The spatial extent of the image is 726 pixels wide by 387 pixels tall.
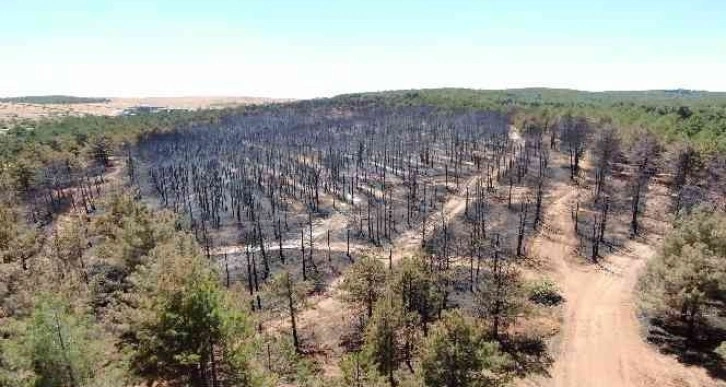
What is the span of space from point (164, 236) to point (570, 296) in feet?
169

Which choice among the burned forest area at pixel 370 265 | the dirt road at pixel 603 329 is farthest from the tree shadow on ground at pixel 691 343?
the dirt road at pixel 603 329

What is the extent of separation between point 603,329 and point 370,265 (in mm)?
27847

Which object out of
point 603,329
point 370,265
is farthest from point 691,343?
point 370,265

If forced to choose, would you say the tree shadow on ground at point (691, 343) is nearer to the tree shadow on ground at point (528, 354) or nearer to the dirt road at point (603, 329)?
the dirt road at point (603, 329)

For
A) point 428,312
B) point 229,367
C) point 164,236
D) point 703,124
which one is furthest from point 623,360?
point 703,124

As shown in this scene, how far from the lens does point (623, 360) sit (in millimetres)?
51375

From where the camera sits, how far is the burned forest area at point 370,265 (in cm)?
3275

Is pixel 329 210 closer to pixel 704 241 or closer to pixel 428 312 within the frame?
pixel 428 312

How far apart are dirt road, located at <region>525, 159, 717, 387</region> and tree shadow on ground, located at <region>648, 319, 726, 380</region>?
1229 millimetres

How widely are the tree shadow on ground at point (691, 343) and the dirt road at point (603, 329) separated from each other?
1229mm

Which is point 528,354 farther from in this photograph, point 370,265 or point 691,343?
point 370,265

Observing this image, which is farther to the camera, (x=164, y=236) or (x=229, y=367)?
(x=164, y=236)

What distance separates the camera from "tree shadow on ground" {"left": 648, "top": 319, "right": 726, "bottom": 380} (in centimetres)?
4912

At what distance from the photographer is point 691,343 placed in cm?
5297
